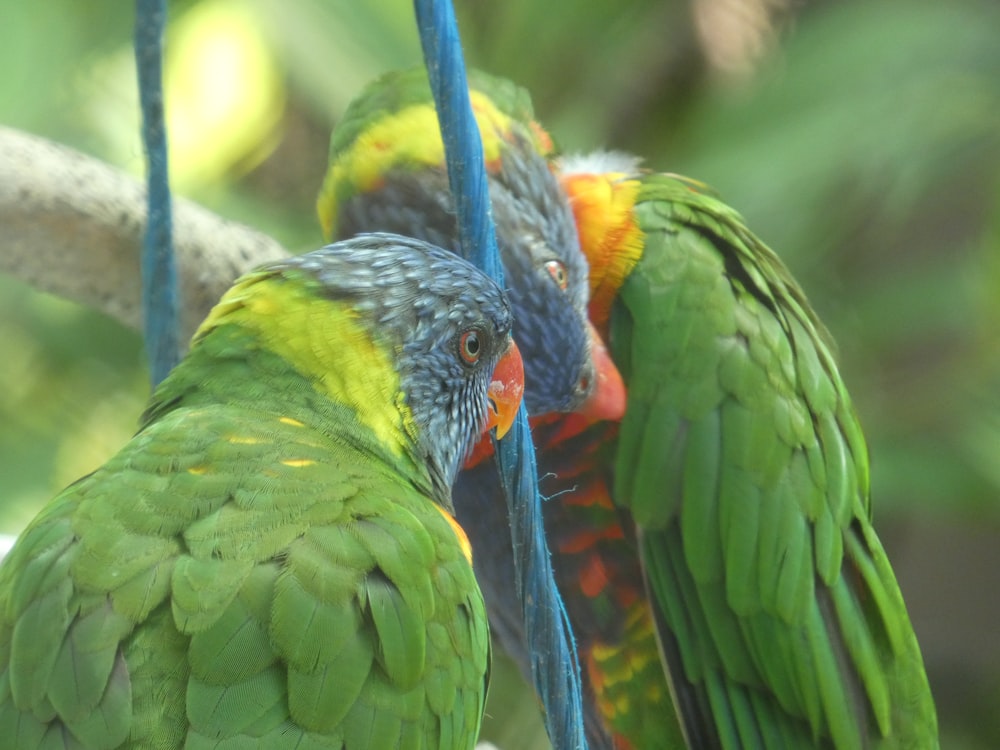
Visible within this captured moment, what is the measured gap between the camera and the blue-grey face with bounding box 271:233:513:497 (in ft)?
3.54

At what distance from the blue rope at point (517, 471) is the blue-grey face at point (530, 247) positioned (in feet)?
1.34

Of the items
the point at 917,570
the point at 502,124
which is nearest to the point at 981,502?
the point at 917,570

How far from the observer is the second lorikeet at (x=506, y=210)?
1383 millimetres

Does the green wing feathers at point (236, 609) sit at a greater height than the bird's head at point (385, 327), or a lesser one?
lesser

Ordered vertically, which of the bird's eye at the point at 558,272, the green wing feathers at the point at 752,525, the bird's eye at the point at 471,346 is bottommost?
the green wing feathers at the point at 752,525

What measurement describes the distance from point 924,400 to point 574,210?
1.52 meters

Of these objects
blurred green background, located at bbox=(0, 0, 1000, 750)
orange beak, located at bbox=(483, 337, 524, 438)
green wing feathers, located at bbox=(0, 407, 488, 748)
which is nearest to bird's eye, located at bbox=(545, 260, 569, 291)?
orange beak, located at bbox=(483, 337, 524, 438)

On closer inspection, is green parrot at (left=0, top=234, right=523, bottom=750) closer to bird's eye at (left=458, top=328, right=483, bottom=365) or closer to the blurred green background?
bird's eye at (left=458, top=328, right=483, bottom=365)

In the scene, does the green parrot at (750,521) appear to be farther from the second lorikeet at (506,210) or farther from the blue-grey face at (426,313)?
the blue-grey face at (426,313)

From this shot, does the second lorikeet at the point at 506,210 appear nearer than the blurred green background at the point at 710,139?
Yes

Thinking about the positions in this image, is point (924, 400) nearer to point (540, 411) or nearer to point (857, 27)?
point (857, 27)

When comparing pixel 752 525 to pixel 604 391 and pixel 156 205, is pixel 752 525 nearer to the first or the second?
pixel 604 391

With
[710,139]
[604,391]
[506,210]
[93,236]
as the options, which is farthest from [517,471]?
[710,139]

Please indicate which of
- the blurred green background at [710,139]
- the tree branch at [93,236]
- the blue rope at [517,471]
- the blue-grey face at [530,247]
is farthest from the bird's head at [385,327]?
the blurred green background at [710,139]
